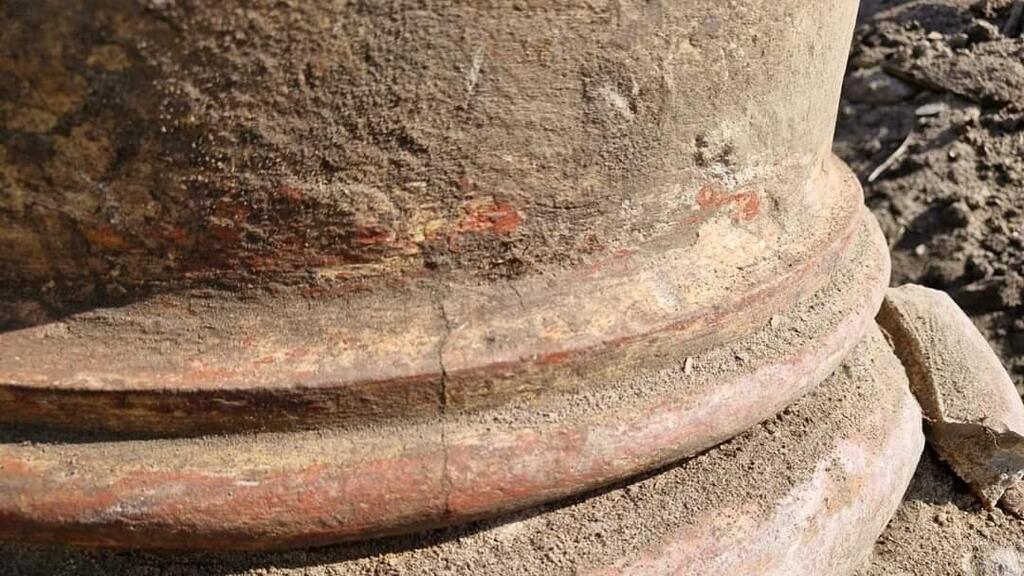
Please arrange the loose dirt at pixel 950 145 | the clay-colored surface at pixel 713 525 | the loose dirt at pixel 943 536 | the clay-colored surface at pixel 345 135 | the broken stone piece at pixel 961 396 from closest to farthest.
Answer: the clay-colored surface at pixel 345 135 < the clay-colored surface at pixel 713 525 < the loose dirt at pixel 943 536 < the broken stone piece at pixel 961 396 < the loose dirt at pixel 950 145

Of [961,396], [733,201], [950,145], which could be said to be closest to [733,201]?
[733,201]

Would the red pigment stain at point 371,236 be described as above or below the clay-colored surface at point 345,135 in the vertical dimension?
below

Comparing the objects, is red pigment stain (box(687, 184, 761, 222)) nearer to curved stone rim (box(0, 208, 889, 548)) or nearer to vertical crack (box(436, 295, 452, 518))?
curved stone rim (box(0, 208, 889, 548))

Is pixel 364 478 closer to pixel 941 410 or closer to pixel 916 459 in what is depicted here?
pixel 916 459

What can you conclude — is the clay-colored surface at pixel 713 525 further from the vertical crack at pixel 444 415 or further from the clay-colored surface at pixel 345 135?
the clay-colored surface at pixel 345 135

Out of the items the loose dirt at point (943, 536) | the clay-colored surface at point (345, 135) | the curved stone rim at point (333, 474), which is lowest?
the loose dirt at point (943, 536)

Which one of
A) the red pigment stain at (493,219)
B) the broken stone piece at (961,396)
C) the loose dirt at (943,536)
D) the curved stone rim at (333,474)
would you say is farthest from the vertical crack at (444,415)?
the broken stone piece at (961,396)

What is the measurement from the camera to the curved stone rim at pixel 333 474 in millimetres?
1302

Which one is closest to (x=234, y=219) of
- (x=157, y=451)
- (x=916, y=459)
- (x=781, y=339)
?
(x=157, y=451)

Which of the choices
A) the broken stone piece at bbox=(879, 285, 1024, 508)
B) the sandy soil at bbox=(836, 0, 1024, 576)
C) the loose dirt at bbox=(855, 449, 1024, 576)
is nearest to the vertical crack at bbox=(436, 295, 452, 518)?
the loose dirt at bbox=(855, 449, 1024, 576)

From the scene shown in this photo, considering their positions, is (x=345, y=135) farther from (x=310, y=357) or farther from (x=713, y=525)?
(x=713, y=525)

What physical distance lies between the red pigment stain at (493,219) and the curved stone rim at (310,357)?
0.29 ft

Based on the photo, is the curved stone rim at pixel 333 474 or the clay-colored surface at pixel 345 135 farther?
the curved stone rim at pixel 333 474

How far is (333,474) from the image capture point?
1321 mm
